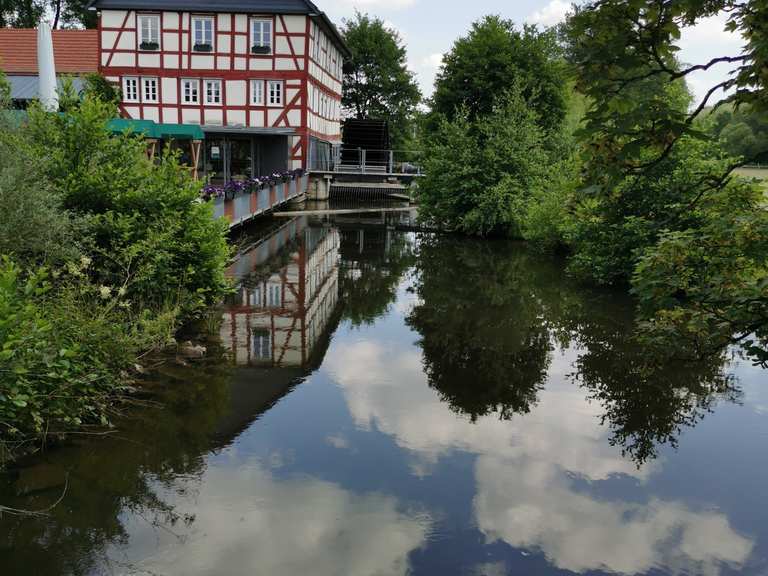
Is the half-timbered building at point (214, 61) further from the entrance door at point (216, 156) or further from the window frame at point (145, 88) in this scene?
the entrance door at point (216, 156)

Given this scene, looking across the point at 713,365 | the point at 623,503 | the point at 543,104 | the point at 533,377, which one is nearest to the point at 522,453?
the point at 623,503

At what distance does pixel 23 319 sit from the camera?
7008mm

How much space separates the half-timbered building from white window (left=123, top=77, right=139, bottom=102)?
0.05 metres

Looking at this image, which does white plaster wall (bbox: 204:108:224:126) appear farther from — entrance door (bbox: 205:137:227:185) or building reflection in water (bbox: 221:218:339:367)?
building reflection in water (bbox: 221:218:339:367)

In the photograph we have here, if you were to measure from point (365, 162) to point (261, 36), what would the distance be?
11593 millimetres

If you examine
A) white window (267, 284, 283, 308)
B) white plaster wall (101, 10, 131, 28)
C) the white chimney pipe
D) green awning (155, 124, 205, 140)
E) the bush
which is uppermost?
white plaster wall (101, 10, 131, 28)

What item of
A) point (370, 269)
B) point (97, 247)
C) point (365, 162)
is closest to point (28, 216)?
point (97, 247)

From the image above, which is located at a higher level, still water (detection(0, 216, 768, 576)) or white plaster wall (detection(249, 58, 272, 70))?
white plaster wall (detection(249, 58, 272, 70))

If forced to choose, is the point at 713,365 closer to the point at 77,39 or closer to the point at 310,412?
the point at 310,412

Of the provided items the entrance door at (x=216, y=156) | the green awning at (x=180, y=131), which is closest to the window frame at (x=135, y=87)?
the entrance door at (x=216, y=156)

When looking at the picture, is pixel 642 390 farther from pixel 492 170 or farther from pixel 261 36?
pixel 261 36

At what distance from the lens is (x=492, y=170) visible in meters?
28.2

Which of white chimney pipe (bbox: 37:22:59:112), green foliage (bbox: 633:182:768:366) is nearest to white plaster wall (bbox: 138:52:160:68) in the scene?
white chimney pipe (bbox: 37:22:59:112)

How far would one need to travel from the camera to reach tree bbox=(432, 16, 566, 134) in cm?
3578
